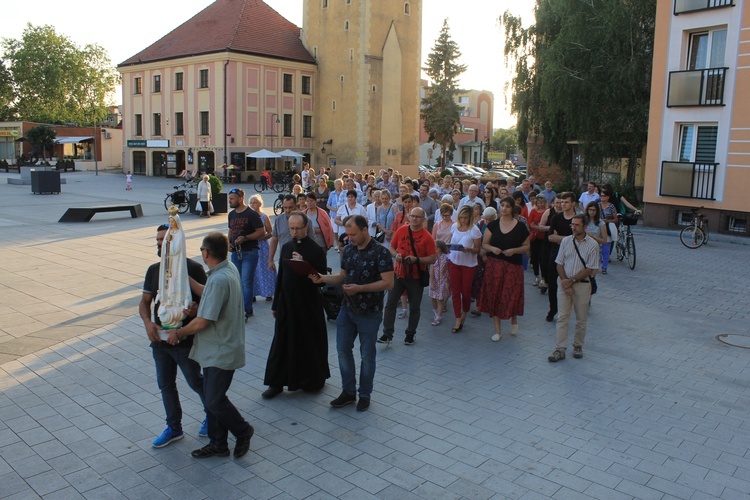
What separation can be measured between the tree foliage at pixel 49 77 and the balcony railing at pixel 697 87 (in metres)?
75.2

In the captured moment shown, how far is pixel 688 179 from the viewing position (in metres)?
20.2

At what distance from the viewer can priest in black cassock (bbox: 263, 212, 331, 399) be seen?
19.9ft

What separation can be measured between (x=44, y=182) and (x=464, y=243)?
27.6 meters

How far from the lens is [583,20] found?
82.7 feet

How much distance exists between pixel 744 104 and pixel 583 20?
27.9ft

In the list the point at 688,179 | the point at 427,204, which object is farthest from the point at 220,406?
the point at 688,179

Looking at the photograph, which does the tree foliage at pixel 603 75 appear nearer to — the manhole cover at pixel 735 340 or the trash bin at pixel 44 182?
the manhole cover at pixel 735 340

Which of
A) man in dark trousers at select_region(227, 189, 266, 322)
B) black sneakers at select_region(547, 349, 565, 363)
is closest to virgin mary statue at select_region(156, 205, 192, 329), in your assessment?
man in dark trousers at select_region(227, 189, 266, 322)

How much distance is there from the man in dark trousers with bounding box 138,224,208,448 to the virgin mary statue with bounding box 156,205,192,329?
0.12m

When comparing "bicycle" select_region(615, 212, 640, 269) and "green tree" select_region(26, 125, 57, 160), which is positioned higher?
"green tree" select_region(26, 125, 57, 160)

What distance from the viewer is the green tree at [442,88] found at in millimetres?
66125

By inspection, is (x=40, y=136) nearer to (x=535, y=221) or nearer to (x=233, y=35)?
(x=233, y=35)

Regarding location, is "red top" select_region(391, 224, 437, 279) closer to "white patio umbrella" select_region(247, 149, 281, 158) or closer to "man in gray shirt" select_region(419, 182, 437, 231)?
"man in gray shirt" select_region(419, 182, 437, 231)

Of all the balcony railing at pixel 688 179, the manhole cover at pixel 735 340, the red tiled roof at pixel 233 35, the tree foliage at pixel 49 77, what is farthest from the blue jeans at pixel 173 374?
the tree foliage at pixel 49 77
